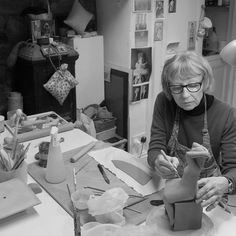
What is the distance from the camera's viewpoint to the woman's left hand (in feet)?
3.39

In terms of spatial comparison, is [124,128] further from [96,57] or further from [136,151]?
[96,57]

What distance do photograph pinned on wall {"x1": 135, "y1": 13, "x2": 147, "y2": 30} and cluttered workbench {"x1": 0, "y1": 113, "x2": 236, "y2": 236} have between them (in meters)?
1.24

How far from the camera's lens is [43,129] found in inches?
72.0

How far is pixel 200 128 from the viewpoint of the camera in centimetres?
152

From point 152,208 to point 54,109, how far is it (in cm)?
137

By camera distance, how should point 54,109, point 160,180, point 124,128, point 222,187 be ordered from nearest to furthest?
1. point 222,187
2. point 160,180
3. point 54,109
4. point 124,128

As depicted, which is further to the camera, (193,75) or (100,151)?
(100,151)

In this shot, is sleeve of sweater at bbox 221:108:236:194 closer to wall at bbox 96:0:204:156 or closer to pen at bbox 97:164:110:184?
pen at bbox 97:164:110:184

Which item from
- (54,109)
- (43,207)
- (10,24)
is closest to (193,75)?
(43,207)

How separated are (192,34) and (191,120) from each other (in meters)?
1.65

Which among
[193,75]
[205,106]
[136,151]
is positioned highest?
[193,75]

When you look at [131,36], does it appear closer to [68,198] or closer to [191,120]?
[191,120]

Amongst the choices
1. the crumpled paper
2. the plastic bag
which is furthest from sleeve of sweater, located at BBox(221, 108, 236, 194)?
A: the plastic bag

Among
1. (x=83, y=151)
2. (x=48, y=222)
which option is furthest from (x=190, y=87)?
(x=48, y=222)
